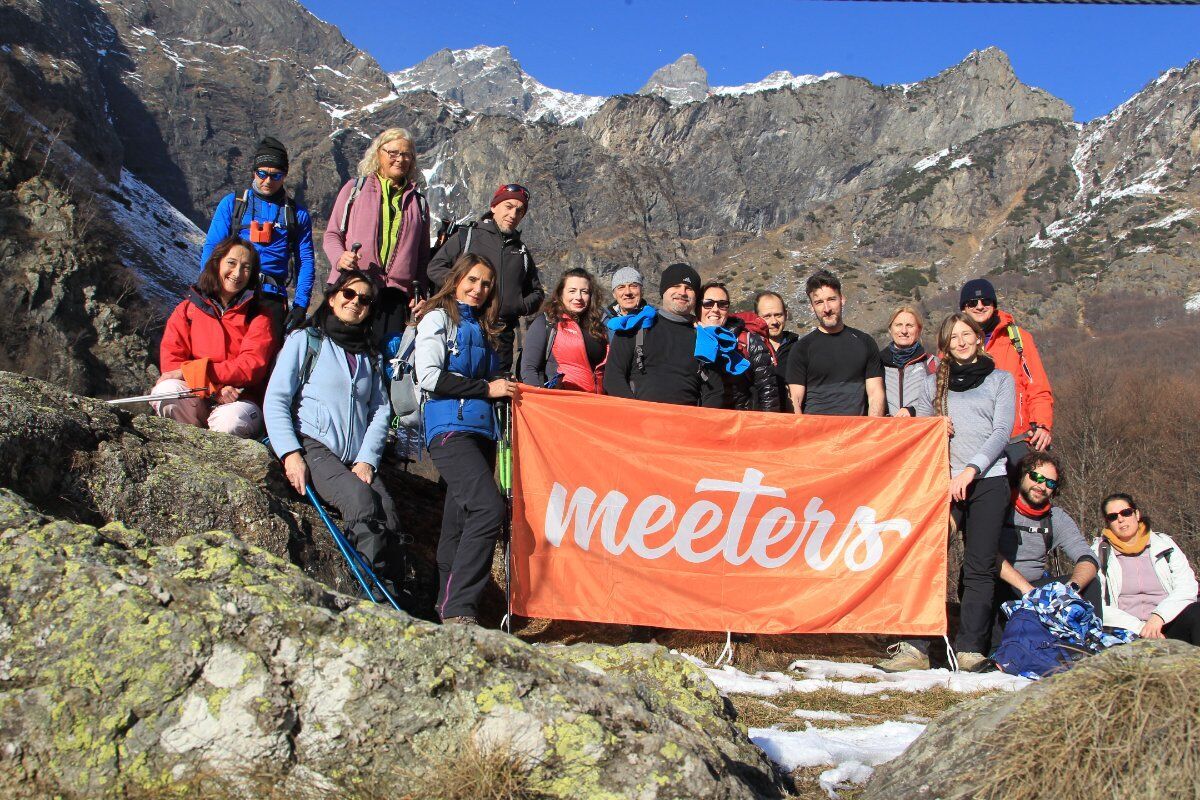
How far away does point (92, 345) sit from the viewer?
45.8 metres

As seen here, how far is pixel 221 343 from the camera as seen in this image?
5.46 metres

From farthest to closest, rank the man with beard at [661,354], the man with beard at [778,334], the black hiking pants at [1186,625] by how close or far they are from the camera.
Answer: the man with beard at [778,334] → the man with beard at [661,354] → the black hiking pants at [1186,625]

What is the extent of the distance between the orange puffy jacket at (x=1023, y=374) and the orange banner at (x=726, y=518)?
2.48ft

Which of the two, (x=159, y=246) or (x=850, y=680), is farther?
(x=159, y=246)

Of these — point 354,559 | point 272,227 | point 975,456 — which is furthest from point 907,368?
point 272,227

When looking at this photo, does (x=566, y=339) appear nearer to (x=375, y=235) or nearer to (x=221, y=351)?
(x=375, y=235)

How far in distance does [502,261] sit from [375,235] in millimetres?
988

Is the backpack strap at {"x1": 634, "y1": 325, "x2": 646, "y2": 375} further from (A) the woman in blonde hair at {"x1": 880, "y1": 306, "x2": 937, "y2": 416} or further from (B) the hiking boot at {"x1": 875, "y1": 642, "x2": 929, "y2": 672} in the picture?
(B) the hiking boot at {"x1": 875, "y1": 642, "x2": 929, "y2": 672}

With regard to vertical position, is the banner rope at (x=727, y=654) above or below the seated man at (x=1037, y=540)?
below

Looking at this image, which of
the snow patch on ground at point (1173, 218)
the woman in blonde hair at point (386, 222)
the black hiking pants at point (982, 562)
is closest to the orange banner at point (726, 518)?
the black hiking pants at point (982, 562)

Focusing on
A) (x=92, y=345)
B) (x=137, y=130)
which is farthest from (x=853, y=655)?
(x=137, y=130)

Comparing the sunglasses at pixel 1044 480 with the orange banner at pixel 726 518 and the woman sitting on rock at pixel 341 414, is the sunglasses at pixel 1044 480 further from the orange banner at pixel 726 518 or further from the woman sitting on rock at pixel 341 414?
the woman sitting on rock at pixel 341 414

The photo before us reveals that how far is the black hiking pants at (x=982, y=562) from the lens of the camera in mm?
6008

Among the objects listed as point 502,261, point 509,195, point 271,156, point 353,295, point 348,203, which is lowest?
point 353,295
